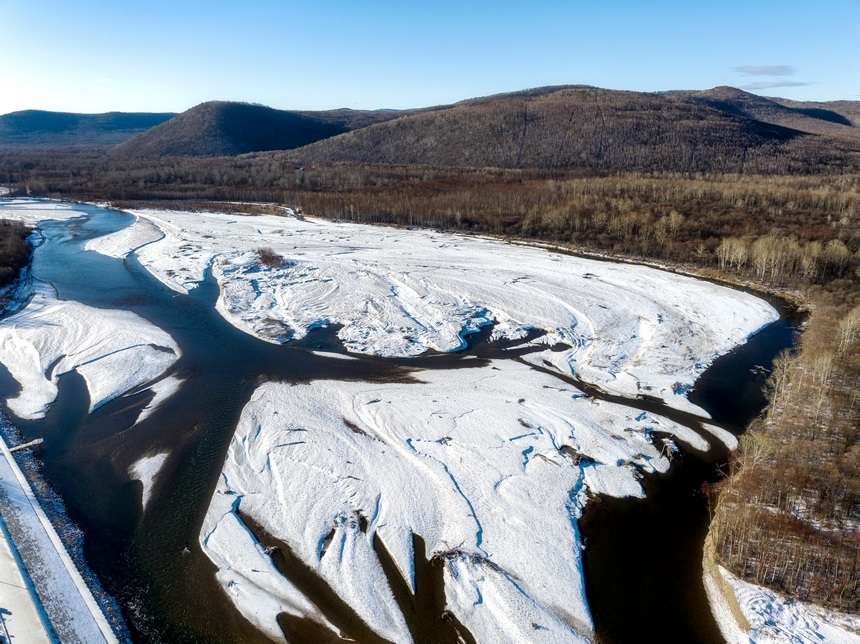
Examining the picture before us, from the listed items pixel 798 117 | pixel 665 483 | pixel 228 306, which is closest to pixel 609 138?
pixel 228 306

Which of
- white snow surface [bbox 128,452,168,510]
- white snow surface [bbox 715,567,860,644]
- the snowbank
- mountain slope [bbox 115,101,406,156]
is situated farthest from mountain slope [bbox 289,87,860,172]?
white snow surface [bbox 128,452,168,510]

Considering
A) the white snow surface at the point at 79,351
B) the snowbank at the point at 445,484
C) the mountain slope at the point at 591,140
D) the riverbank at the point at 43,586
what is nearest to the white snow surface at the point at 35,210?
the white snow surface at the point at 79,351

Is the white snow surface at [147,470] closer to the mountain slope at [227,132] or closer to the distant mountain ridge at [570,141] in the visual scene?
the distant mountain ridge at [570,141]

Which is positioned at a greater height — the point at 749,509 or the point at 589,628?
the point at 749,509

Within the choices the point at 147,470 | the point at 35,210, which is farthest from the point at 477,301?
the point at 35,210

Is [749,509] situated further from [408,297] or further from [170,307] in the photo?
[170,307]

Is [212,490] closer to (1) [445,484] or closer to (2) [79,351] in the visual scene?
(1) [445,484]
